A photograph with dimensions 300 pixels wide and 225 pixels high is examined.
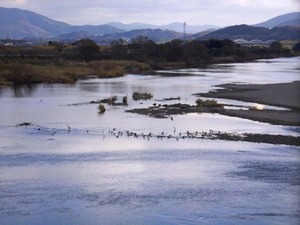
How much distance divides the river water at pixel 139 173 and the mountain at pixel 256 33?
383 ft

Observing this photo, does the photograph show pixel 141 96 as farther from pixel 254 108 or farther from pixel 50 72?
pixel 50 72

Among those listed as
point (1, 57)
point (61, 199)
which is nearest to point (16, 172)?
point (61, 199)

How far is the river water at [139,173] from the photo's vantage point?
745 centimetres

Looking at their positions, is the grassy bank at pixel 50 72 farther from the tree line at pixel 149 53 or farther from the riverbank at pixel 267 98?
the riverbank at pixel 267 98

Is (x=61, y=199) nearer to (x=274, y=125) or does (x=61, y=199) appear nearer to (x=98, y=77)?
(x=274, y=125)

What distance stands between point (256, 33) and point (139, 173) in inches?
5619

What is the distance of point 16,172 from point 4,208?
2.03 m

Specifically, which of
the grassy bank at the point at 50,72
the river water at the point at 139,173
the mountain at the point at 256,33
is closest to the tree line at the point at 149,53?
the grassy bank at the point at 50,72

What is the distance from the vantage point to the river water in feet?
24.4

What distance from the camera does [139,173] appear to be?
9.60 m

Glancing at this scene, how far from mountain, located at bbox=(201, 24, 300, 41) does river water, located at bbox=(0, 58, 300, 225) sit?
116593 millimetres

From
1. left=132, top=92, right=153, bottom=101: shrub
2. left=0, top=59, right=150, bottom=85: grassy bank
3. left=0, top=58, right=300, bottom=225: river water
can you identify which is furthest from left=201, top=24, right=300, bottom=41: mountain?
left=0, top=58, right=300, bottom=225: river water

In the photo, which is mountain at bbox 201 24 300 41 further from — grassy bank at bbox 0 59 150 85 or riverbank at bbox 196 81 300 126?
riverbank at bbox 196 81 300 126

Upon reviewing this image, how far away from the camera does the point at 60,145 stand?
12195mm
